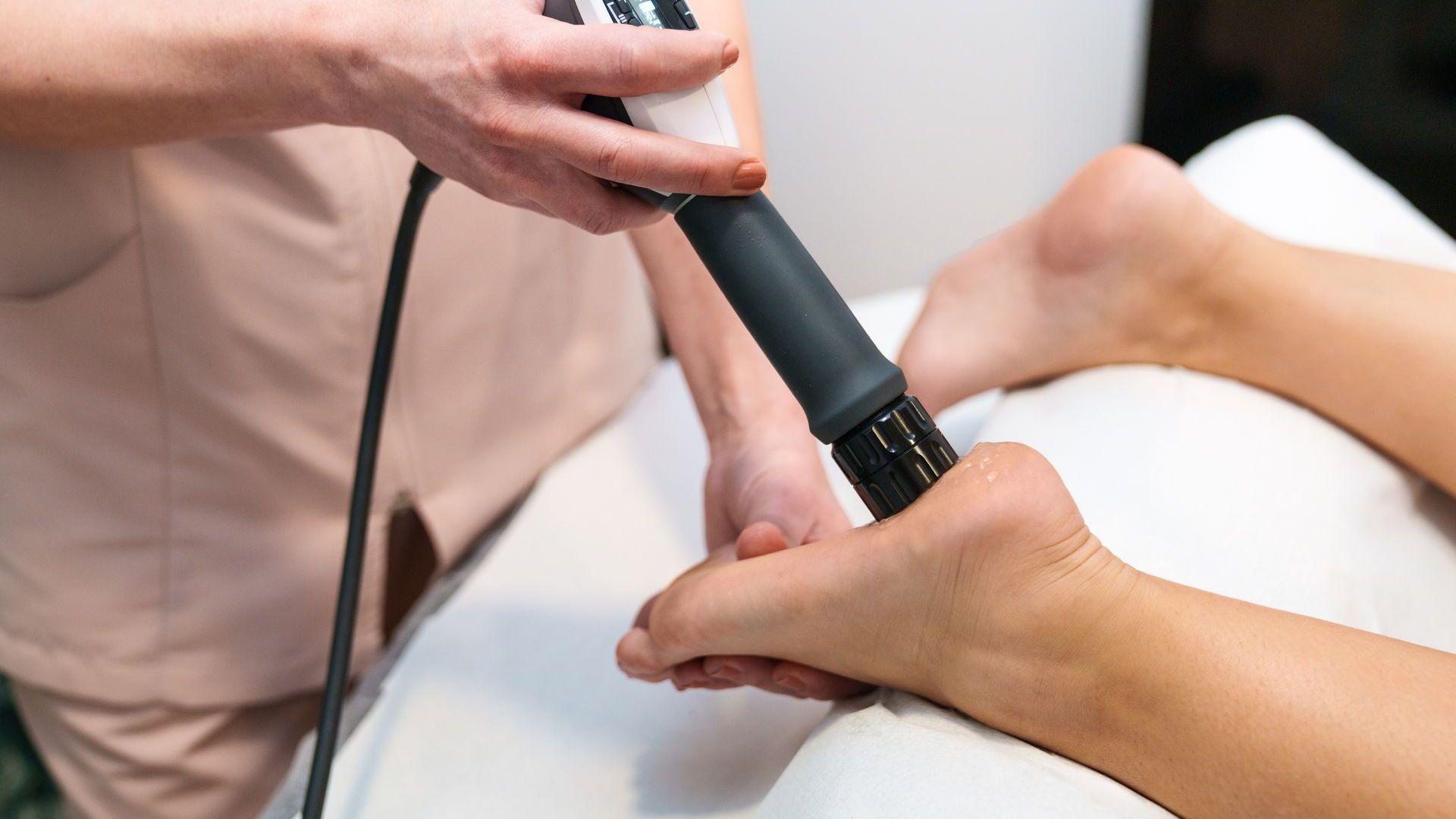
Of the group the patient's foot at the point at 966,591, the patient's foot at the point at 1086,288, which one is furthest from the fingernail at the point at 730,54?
the patient's foot at the point at 1086,288

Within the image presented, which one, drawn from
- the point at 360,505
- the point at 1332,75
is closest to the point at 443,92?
the point at 360,505

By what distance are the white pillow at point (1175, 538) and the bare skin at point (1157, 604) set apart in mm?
22

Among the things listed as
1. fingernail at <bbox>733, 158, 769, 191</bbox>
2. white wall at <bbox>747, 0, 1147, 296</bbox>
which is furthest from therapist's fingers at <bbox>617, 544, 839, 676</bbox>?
white wall at <bbox>747, 0, 1147, 296</bbox>

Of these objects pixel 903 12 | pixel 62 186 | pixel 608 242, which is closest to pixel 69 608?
pixel 62 186

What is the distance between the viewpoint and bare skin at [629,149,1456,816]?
46 centimetres

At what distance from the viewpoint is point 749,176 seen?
1.64ft

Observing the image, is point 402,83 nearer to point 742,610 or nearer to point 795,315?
point 795,315

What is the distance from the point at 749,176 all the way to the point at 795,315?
0.23ft

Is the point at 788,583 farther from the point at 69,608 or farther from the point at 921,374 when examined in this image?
the point at 69,608

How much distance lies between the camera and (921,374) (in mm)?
765

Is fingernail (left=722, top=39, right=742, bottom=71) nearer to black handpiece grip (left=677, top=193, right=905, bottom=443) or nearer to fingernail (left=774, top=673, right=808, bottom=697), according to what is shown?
black handpiece grip (left=677, top=193, right=905, bottom=443)

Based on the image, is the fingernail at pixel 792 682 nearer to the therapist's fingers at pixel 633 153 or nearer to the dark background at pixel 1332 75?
the therapist's fingers at pixel 633 153

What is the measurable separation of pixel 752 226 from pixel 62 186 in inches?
18.7

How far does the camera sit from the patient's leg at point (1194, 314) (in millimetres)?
663
